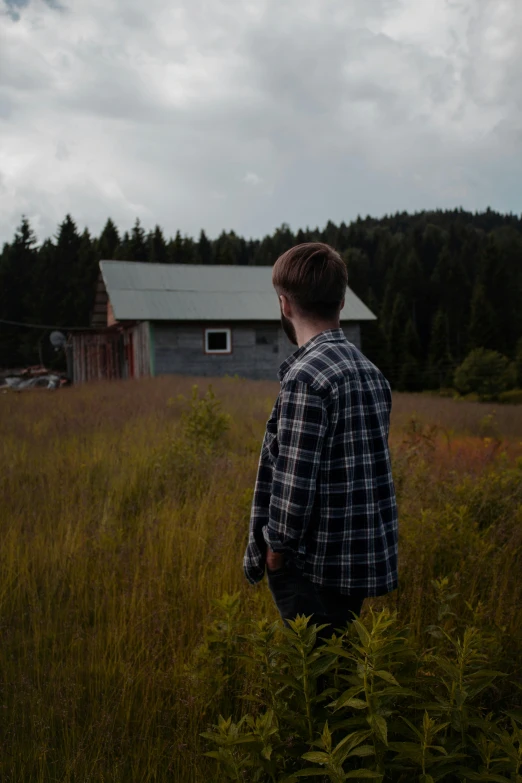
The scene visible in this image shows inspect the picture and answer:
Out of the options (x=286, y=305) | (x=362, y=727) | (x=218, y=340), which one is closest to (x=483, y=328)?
(x=218, y=340)

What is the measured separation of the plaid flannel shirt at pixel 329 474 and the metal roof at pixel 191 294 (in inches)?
761

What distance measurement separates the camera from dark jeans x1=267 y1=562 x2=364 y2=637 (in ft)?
6.51


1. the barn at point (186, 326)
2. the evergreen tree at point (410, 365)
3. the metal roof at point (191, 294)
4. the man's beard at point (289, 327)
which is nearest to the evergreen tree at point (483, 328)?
the evergreen tree at point (410, 365)

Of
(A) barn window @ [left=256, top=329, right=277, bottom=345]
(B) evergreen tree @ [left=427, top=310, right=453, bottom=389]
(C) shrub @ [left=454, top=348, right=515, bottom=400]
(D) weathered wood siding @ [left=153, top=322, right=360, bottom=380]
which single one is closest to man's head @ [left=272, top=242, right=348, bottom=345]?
(D) weathered wood siding @ [left=153, top=322, right=360, bottom=380]

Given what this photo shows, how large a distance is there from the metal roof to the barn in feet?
0.12

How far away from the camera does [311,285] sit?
6.57 feet

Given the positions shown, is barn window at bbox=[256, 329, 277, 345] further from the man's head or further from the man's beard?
the man's head

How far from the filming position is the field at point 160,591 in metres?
2.19

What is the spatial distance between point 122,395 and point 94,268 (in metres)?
37.7

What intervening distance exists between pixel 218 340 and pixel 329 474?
20875 mm

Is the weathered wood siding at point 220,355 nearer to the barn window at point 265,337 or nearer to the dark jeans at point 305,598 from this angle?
the barn window at point 265,337

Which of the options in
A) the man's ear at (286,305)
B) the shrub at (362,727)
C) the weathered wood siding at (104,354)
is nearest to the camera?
the shrub at (362,727)

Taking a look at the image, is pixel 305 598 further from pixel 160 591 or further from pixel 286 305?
pixel 160 591

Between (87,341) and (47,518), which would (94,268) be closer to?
(87,341)
